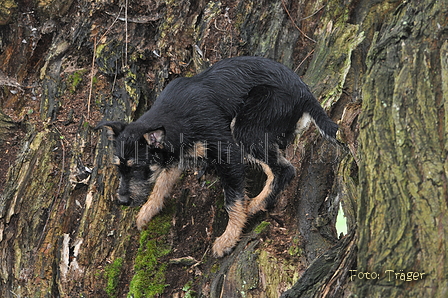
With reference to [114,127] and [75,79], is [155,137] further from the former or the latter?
[75,79]

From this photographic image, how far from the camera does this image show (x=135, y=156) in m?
4.63

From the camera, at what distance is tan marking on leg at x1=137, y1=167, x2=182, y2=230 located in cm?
509

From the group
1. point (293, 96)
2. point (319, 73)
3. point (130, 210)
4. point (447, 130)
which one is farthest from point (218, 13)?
point (447, 130)

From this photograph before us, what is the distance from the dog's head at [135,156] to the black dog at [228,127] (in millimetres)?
10

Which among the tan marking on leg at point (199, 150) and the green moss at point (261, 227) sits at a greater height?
the tan marking on leg at point (199, 150)

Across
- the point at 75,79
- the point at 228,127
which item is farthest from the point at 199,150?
the point at 75,79

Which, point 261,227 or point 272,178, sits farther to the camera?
point 272,178

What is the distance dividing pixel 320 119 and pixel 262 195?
107 cm

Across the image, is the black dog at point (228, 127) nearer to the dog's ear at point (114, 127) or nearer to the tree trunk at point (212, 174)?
the dog's ear at point (114, 127)

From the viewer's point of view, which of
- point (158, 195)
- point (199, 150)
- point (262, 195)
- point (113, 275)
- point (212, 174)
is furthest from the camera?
point (212, 174)

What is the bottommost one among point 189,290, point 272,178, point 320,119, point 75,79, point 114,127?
point 189,290

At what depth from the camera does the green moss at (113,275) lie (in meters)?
4.66

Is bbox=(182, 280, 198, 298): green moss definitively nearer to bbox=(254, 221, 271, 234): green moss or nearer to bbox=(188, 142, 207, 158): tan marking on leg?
bbox=(254, 221, 271, 234): green moss

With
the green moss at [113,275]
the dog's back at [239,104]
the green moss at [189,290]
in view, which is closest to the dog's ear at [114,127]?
the dog's back at [239,104]
